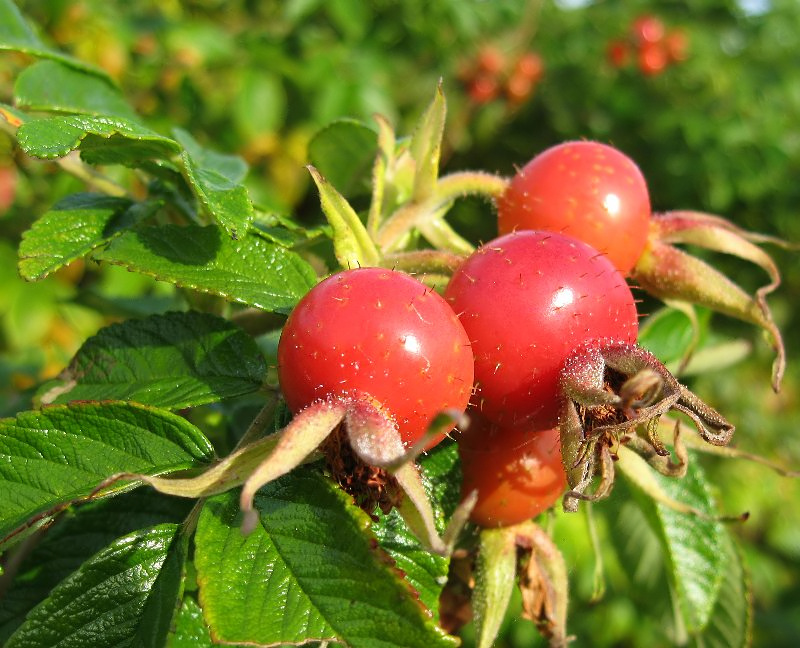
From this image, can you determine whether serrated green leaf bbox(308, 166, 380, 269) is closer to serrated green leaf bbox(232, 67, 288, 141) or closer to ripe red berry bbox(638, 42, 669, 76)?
serrated green leaf bbox(232, 67, 288, 141)

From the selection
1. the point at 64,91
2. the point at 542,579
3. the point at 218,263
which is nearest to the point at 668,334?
the point at 542,579

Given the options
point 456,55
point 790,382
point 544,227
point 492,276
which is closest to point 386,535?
point 492,276

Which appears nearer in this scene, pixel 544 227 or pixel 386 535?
pixel 386 535

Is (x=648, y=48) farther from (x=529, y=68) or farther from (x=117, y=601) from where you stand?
(x=117, y=601)

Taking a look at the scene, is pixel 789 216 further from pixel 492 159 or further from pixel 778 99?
pixel 492 159

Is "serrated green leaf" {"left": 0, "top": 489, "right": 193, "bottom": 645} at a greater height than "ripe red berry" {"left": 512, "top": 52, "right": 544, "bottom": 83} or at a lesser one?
greater

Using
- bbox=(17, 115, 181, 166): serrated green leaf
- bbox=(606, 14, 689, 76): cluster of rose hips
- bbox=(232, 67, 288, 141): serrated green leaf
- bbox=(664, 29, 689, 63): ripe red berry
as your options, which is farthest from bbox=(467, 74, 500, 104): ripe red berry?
bbox=(17, 115, 181, 166): serrated green leaf
